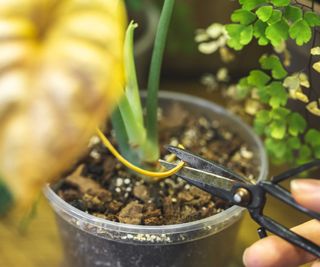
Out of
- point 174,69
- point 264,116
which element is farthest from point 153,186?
point 174,69

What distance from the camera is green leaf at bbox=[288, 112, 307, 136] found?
1.89ft

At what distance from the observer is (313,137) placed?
0.58 m

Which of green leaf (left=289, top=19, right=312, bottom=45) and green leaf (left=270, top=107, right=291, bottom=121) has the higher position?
green leaf (left=289, top=19, right=312, bottom=45)

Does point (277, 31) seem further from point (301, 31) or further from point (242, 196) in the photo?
point (242, 196)

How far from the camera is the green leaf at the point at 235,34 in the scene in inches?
21.4

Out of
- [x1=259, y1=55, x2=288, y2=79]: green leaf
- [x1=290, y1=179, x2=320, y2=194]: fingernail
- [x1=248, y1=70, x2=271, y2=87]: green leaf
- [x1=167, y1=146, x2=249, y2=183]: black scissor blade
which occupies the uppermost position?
[x1=259, y1=55, x2=288, y2=79]: green leaf

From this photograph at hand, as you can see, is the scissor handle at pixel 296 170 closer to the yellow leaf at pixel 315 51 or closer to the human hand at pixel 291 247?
the human hand at pixel 291 247

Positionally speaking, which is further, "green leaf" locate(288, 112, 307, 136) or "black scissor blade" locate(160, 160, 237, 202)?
"green leaf" locate(288, 112, 307, 136)

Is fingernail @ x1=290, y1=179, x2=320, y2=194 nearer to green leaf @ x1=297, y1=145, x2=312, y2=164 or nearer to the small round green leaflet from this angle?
green leaf @ x1=297, y1=145, x2=312, y2=164

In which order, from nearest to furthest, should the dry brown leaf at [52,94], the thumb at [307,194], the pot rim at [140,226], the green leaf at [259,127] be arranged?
1. the dry brown leaf at [52,94]
2. the thumb at [307,194]
3. the pot rim at [140,226]
4. the green leaf at [259,127]

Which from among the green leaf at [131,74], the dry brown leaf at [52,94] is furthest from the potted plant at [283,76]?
the dry brown leaf at [52,94]

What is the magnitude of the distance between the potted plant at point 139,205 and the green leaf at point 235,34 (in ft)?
0.22

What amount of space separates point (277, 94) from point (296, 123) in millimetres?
39

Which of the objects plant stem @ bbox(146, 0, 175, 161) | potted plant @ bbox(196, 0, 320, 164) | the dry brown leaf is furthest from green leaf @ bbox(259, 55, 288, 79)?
the dry brown leaf
